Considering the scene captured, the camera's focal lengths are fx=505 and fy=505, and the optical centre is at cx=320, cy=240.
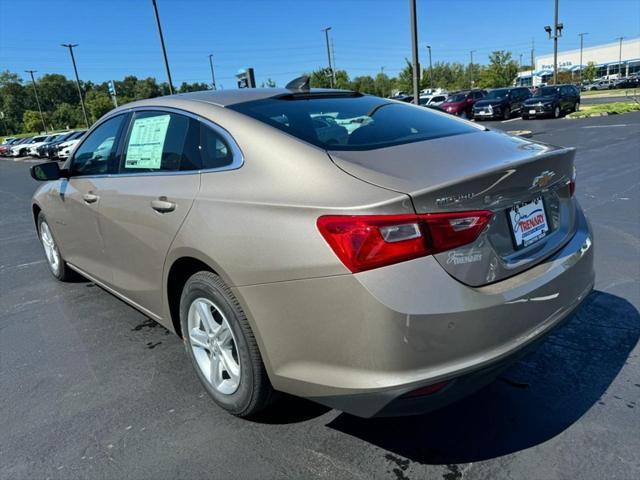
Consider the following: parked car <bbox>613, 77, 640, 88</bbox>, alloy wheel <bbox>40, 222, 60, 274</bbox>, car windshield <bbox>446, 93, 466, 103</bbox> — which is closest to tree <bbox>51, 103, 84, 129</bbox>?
car windshield <bbox>446, 93, 466, 103</bbox>

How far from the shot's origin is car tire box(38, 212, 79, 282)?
4.75 metres

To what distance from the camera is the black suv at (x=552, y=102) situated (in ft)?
83.9

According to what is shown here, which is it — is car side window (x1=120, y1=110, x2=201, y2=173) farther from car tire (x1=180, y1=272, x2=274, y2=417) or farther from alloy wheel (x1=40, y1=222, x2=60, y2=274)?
alloy wheel (x1=40, y1=222, x2=60, y2=274)

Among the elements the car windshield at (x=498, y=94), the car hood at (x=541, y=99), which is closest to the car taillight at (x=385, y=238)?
the car hood at (x=541, y=99)

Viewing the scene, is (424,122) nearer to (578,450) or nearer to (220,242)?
(220,242)

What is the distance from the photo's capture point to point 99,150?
3682mm

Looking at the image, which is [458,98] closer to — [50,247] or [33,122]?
[50,247]

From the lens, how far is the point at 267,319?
2117mm

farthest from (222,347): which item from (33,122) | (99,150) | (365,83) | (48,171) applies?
(33,122)

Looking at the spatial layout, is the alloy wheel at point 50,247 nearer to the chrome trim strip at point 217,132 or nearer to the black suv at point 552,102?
the chrome trim strip at point 217,132

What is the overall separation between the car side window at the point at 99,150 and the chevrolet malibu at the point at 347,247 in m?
0.57

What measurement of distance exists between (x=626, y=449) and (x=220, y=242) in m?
2.00

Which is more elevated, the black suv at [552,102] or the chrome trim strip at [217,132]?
the chrome trim strip at [217,132]

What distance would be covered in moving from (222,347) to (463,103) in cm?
2974
